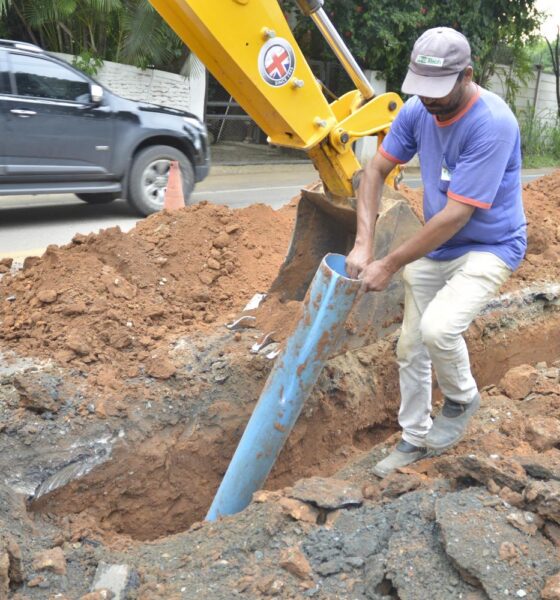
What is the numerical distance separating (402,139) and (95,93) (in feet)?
21.7

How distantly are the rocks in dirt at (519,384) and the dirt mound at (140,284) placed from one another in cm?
209

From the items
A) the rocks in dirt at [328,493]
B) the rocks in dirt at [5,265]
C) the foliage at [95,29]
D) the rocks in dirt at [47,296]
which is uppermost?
the foliage at [95,29]

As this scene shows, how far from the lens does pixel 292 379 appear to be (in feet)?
12.8

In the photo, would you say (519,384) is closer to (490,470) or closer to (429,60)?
(490,470)

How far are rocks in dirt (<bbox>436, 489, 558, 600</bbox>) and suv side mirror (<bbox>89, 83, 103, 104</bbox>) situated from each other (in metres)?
7.93

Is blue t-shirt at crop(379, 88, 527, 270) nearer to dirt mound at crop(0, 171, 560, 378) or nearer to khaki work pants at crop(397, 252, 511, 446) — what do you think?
khaki work pants at crop(397, 252, 511, 446)

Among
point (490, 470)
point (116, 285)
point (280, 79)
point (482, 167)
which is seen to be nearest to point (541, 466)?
point (490, 470)

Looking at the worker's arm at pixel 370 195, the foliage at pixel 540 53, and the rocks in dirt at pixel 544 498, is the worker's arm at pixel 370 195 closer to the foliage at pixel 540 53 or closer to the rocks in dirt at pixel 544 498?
the rocks in dirt at pixel 544 498

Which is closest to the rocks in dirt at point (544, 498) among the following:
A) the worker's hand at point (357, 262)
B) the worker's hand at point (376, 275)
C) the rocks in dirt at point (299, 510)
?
the rocks in dirt at point (299, 510)

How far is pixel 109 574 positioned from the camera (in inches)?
128

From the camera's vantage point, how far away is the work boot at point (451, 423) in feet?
13.7

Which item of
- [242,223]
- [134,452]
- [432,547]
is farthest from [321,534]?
[242,223]

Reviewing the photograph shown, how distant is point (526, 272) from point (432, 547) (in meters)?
4.29

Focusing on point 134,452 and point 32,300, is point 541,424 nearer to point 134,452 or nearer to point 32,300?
point 134,452
